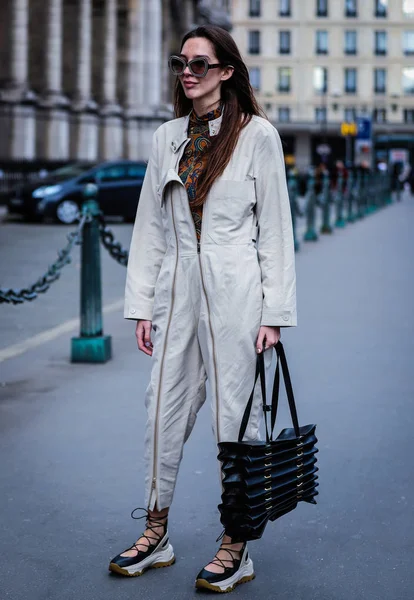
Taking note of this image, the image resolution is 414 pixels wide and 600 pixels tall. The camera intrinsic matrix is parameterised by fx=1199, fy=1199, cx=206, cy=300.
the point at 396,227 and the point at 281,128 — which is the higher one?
the point at 281,128

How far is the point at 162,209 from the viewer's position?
13.6 feet

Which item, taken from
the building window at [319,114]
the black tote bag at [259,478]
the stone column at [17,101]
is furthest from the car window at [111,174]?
the building window at [319,114]

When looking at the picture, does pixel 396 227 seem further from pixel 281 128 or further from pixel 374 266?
pixel 281 128

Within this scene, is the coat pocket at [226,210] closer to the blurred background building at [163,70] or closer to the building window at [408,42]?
the blurred background building at [163,70]

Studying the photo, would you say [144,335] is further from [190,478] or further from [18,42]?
[18,42]

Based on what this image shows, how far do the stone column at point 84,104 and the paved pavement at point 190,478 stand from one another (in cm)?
3879

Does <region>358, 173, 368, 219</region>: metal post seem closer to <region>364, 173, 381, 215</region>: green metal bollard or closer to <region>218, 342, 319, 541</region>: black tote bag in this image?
<region>364, 173, 381, 215</region>: green metal bollard

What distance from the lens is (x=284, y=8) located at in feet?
338

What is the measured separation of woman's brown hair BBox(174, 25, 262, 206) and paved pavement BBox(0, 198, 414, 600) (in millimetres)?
1369

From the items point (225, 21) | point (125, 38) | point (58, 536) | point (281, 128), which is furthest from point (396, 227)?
point (281, 128)

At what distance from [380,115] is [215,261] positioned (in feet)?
334

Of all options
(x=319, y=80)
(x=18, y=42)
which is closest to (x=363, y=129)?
(x=18, y=42)

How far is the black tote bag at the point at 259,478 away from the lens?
3855 millimetres

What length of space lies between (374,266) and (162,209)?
1297 centimetres
